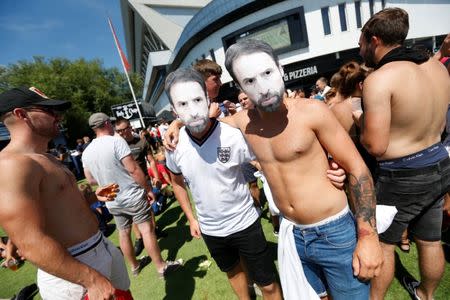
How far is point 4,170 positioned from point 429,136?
8.87 ft

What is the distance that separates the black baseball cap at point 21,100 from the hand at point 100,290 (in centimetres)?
116

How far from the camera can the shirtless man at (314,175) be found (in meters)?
1.47

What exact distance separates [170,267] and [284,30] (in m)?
18.1

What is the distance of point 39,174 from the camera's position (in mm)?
1498

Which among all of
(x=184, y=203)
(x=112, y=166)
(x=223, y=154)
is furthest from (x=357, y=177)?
(x=112, y=166)

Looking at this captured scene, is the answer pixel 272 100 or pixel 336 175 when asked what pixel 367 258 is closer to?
pixel 336 175

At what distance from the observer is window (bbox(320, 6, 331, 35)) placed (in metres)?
17.3

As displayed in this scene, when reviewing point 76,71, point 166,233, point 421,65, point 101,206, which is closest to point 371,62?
point 421,65

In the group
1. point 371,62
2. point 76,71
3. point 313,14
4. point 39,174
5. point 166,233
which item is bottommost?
point 166,233

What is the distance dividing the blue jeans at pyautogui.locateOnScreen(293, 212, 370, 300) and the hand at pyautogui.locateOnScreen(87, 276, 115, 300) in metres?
1.24

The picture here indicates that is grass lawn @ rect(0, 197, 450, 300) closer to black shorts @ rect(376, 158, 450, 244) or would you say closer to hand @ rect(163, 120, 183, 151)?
black shorts @ rect(376, 158, 450, 244)

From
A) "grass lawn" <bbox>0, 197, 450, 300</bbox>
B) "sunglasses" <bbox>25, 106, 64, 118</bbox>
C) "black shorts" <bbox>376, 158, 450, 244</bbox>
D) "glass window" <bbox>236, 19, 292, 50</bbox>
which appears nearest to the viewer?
"sunglasses" <bbox>25, 106, 64, 118</bbox>

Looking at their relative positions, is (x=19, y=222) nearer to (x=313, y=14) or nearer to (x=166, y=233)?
(x=166, y=233)

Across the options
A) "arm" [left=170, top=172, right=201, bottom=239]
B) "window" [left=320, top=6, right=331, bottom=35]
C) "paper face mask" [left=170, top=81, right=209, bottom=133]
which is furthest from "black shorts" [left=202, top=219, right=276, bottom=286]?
"window" [left=320, top=6, right=331, bottom=35]
